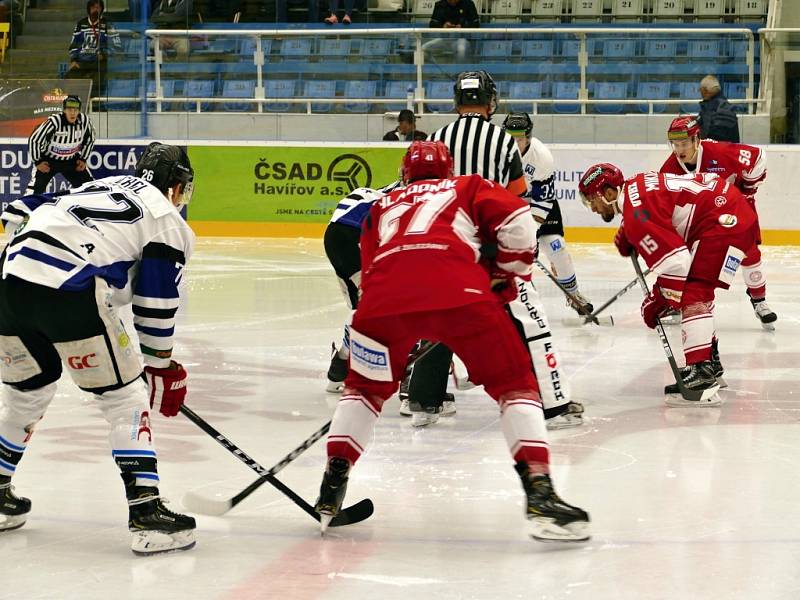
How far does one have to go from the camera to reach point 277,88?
11492 millimetres

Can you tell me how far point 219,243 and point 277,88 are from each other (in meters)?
1.68

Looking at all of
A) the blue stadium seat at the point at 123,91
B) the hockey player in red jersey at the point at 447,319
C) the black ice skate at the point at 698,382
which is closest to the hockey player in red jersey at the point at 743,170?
the black ice skate at the point at 698,382

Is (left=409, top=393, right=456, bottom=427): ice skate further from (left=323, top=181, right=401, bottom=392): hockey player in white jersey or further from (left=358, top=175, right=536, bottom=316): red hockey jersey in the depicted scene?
(left=358, top=175, right=536, bottom=316): red hockey jersey

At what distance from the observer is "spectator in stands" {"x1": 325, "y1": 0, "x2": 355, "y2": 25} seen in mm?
11969

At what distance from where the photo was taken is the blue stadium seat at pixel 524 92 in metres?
11.0

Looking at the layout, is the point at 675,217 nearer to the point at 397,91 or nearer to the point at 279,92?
the point at 397,91

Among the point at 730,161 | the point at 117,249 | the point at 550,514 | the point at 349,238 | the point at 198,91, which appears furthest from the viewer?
the point at 198,91

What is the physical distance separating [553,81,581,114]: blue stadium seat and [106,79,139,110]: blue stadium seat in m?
3.84

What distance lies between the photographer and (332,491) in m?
3.24

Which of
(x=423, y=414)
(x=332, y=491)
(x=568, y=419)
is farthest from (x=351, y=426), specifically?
(x=568, y=419)

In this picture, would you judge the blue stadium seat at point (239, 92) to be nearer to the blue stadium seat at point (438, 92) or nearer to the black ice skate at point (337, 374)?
the blue stadium seat at point (438, 92)

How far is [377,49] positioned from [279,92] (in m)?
0.98

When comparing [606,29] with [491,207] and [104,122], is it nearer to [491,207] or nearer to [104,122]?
[104,122]

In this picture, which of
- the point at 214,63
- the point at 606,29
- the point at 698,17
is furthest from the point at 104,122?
the point at 698,17
